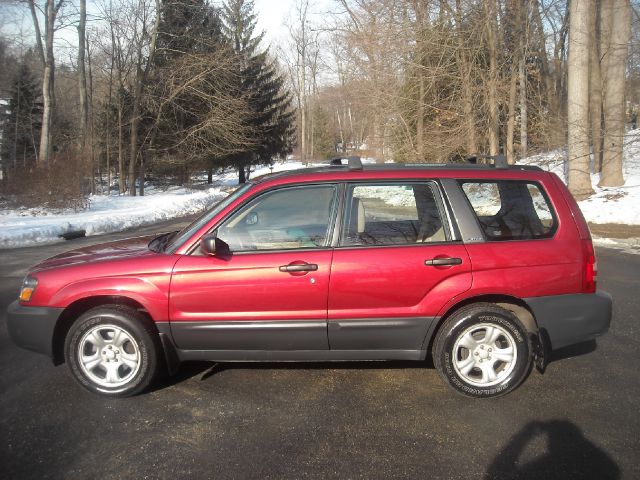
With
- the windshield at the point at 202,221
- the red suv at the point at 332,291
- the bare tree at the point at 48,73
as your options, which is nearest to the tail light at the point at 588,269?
the red suv at the point at 332,291

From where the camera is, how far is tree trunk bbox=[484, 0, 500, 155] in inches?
693

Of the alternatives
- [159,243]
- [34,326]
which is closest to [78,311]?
[34,326]

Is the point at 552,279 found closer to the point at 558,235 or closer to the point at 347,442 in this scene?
the point at 558,235

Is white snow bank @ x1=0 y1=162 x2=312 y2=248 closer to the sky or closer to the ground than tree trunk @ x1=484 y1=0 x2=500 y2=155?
closer to the ground

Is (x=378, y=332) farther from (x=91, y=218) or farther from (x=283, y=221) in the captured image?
(x=91, y=218)

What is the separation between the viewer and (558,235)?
3.70 m

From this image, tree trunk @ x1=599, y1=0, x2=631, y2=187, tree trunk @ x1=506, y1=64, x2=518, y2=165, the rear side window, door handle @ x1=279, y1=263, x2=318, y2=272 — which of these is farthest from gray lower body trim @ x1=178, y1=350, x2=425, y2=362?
tree trunk @ x1=506, y1=64, x2=518, y2=165

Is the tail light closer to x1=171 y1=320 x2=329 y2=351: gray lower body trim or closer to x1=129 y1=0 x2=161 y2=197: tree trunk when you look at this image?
x1=171 y1=320 x2=329 y2=351: gray lower body trim

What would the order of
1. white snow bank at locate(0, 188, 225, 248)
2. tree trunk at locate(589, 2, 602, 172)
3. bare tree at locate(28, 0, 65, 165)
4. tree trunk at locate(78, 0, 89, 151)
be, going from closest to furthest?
1. white snow bank at locate(0, 188, 225, 248)
2. tree trunk at locate(589, 2, 602, 172)
3. bare tree at locate(28, 0, 65, 165)
4. tree trunk at locate(78, 0, 89, 151)

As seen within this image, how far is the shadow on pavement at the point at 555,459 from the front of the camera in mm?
2713

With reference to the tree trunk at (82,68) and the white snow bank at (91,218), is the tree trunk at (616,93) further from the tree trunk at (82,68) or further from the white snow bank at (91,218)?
the tree trunk at (82,68)

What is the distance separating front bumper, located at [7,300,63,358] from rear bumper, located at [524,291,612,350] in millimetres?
3559

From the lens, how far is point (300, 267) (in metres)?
3.51

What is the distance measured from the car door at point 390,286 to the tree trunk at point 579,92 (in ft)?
44.9
